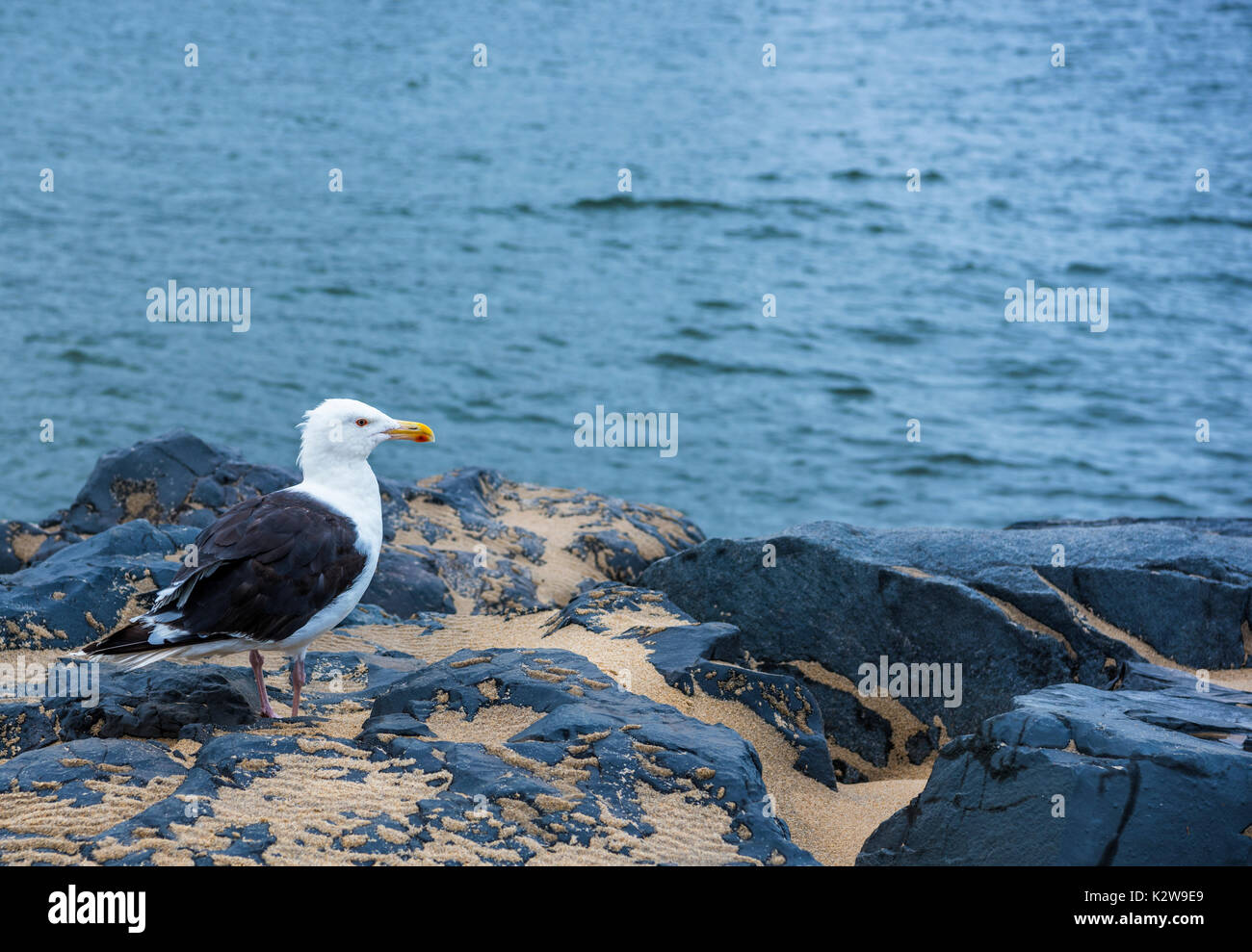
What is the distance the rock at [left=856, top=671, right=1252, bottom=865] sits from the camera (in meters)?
4.26

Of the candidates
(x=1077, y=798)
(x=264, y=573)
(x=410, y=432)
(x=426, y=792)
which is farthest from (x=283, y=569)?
(x=1077, y=798)

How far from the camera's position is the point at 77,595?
21.4 feet

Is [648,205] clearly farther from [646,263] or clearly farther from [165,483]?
[165,483]

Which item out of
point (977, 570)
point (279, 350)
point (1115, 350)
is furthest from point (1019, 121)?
point (977, 570)

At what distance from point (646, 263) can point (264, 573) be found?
59.1ft

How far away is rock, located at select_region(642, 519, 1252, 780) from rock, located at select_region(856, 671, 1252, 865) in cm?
195

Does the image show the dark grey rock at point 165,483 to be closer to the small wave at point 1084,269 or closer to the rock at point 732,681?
the rock at point 732,681

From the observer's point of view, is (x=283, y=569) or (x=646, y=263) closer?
(x=283, y=569)

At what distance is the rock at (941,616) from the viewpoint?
6.94 meters

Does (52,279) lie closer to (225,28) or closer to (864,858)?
(864,858)

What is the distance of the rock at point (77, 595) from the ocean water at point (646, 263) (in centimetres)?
840

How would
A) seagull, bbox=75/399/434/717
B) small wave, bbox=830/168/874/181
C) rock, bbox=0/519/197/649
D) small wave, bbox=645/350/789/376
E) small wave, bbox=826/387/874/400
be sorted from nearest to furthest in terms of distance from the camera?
1. seagull, bbox=75/399/434/717
2. rock, bbox=0/519/197/649
3. small wave, bbox=826/387/874/400
4. small wave, bbox=645/350/789/376
5. small wave, bbox=830/168/874/181

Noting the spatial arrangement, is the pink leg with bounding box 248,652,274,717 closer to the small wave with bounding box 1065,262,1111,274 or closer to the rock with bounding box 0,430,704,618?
the rock with bounding box 0,430,704,618

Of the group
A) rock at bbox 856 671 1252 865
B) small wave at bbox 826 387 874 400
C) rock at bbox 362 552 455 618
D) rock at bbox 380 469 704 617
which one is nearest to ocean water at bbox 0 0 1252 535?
small wave at bbox 826 387 874 400
